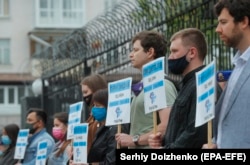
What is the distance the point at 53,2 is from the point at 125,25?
3865 centimetres

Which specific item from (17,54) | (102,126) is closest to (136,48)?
(102,126)

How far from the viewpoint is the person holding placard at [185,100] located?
654 cm

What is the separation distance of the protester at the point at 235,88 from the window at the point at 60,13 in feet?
144

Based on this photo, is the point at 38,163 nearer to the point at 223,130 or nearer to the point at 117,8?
the point at 117,8

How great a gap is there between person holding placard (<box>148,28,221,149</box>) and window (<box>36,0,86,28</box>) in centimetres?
4297

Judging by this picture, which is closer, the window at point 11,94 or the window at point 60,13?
the window at point 11,94

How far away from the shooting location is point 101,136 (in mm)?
9086

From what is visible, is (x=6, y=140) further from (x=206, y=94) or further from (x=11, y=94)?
(x=11, y=94)

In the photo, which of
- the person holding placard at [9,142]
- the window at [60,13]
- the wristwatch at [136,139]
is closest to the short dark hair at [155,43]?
the wristwatch at [136,139]

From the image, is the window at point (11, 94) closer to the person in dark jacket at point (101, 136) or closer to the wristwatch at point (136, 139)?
the person in dark jacket at point (101, 136)

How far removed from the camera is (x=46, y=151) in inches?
465

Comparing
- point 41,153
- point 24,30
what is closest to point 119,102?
point 41,153

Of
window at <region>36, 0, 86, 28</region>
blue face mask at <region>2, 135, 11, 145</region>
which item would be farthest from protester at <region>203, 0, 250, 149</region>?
window at <region>36, 0, 86, 28</region>

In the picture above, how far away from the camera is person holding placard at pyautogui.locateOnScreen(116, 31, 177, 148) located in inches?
302
